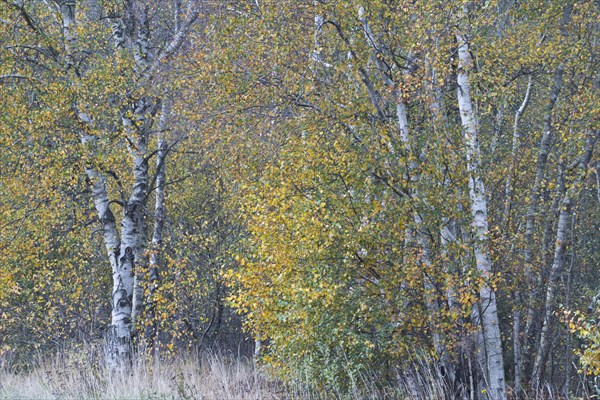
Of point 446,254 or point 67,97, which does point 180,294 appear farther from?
point 446,254

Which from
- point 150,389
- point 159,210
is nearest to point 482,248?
point 150,389

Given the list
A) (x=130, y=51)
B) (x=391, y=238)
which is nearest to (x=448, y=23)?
(x=391, y=238)

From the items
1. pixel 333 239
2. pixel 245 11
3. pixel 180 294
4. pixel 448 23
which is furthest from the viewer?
pixel 180 294

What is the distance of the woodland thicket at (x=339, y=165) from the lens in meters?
10.2

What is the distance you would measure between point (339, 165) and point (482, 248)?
214cm

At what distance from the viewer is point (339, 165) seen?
1020cm

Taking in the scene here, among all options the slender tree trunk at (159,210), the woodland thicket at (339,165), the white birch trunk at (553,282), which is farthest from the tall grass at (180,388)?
the slender tree trunk at (159,210)

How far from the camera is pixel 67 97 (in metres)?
13.6

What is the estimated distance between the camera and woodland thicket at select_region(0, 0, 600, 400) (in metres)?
10.2

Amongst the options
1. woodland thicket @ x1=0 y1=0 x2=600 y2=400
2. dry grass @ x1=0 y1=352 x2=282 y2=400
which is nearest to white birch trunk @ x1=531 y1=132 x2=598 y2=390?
woodland thicket @ x1=0 y1=0 x2=600 y2=400

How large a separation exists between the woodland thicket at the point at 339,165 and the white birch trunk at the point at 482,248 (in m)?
0.03

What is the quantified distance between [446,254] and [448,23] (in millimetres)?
3136

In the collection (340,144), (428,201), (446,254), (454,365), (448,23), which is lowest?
(454,365)

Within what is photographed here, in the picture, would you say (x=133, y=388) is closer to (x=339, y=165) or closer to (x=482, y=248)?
(x=339, y=165)
